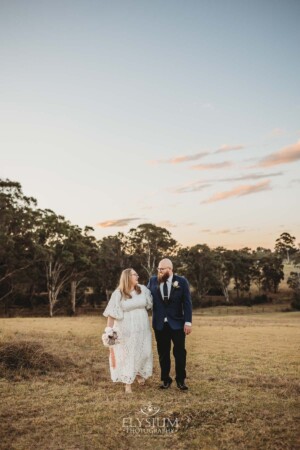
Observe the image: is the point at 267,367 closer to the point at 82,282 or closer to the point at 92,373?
the point at 92,373

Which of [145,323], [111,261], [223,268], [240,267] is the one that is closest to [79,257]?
[111,261]

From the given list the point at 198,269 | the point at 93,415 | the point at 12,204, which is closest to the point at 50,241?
the point at 12,204

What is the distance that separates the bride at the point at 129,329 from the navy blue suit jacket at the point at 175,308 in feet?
0.82

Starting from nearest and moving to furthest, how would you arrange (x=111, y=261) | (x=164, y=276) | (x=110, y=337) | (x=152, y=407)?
(x=152, y=407), (x=110, y=337), (x=164, y=276), (x=111, y=261)

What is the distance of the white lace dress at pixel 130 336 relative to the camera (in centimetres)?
738

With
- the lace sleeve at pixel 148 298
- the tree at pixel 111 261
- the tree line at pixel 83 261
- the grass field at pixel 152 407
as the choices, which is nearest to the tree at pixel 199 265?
the tree line at pixel 83 261

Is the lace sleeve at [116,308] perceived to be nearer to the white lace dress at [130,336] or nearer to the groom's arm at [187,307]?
the white lace dress at [130,336]

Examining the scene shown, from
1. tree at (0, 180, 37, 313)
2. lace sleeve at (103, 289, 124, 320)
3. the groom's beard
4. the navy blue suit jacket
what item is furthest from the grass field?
tree at (0, 180, 37, 313)

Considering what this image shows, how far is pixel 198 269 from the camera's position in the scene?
2653 inches

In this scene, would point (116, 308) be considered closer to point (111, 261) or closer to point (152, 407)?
point (152, 407)

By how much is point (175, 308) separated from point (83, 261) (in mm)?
42772

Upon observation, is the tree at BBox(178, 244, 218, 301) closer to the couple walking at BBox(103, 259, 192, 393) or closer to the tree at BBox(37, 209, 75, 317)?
the tree at BBox(37, 209, 75, 317)

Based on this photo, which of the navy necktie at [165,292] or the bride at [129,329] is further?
the navy necktie at [165,292]

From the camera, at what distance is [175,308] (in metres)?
7.61
